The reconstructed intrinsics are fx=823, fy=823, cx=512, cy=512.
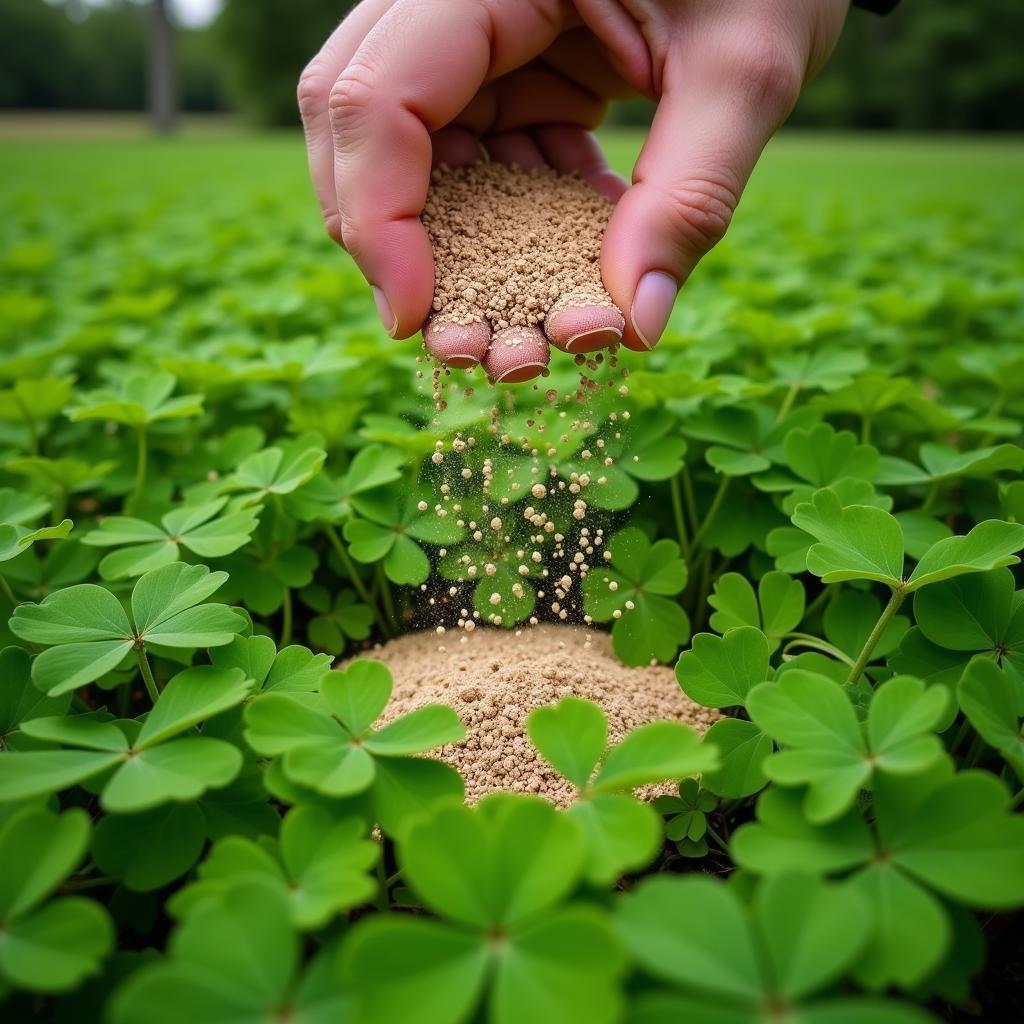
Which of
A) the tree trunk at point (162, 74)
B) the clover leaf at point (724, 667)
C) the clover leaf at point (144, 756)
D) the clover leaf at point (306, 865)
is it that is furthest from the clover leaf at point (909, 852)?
the tree trunk at point (162, 74)

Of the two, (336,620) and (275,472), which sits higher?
(275,472)

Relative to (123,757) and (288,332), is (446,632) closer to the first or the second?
(123,757)

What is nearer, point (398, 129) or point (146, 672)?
point (146, 672)

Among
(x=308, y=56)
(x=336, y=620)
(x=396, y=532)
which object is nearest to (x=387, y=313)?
(x=396, y=532)

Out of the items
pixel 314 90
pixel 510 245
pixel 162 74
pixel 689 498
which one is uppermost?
pixel 162 74

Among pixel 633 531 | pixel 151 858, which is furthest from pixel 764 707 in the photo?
pixel 151 858

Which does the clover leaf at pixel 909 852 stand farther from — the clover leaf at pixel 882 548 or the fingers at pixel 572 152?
the fingers at pixel 572 152

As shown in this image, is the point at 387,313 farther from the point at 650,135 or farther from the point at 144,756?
the point at 144,756
